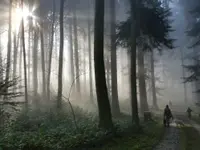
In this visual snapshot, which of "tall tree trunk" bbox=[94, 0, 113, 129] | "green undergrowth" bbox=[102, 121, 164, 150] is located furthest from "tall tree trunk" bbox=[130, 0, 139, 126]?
"tall tree trunk" bbox=[94, 0, 113, 129]

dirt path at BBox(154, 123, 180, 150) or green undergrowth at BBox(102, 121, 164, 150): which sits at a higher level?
green undergrowth at BBox(102, 121, 164, 150)

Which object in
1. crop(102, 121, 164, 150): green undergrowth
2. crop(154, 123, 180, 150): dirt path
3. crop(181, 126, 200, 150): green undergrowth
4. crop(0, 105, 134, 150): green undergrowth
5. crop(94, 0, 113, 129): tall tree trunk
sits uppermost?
crop(94, 0, 113, 129): tall tree trunk

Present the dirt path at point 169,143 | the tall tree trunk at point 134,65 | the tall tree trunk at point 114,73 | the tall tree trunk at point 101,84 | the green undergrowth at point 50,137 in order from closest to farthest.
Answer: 1. the green undergrowth at point 50,137
2. the dirt path at point 169,143
3. the tall tree trunk at point 101,84
4. the tall tree trunk at point 134,65
5. the tall tree trunk at point 114,73

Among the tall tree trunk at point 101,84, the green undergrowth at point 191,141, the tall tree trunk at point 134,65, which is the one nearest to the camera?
the green undergrowth at point 191,141

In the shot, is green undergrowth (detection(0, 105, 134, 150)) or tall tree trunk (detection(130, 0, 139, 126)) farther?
tall tree trunk (detection(130, 0, 139, 126))

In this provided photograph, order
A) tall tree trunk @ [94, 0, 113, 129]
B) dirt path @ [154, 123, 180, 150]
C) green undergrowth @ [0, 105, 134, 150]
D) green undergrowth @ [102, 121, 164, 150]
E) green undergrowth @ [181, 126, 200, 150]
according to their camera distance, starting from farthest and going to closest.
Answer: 1. tall tree trunk @ [94, 0, 113, 129]
2. green undergrowth @ [181, 126, 200, 150]
3. dirt path @ [154, 123, 180, 150]
4. green undergrowth @ [102, 121, 164, 150]
5. green undergrowth @ [0, 105, 134, 150]

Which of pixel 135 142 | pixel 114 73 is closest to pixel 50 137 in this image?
pixel 135 142

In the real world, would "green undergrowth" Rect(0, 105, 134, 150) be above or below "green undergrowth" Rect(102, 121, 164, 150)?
above

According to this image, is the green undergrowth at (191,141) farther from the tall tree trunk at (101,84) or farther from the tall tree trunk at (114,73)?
the tall tree trunk at (114,73)

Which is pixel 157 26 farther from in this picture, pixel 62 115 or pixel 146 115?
pixel 62 115

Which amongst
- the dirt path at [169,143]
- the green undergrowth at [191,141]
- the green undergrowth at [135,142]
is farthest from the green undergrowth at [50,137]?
the green undergrowth at [191,141]

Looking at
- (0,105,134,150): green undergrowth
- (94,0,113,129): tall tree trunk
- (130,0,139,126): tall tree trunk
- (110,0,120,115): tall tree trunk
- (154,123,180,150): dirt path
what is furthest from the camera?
(110,0,120,115): tall tree trunk

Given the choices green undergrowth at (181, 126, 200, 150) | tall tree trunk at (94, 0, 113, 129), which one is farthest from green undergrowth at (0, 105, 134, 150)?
green undergrowth at (181, 126, 200, 150)

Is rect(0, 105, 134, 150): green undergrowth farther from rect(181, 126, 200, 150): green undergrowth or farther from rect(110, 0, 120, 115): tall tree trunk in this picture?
rect(110, 0, 120, 115): tall tree trunk
